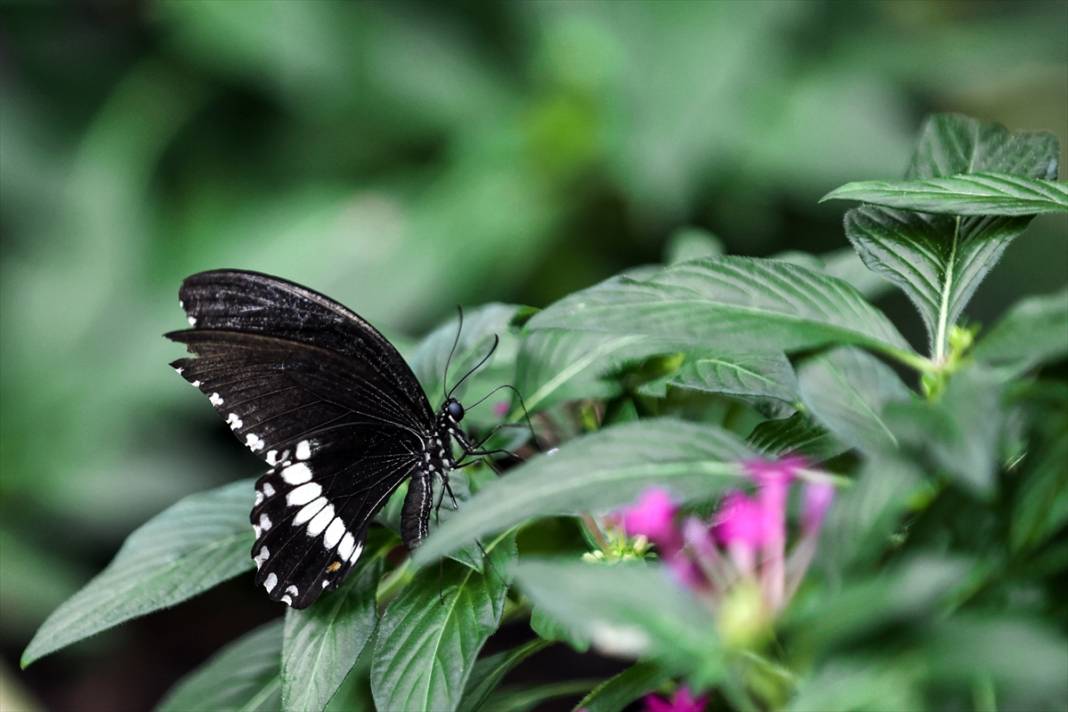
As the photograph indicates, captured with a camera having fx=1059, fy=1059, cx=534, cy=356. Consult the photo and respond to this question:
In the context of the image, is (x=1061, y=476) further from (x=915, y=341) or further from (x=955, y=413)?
(x=915, y=341)

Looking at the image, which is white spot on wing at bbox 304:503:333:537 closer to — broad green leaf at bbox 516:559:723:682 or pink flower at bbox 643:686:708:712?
pink flower at bbox 643:686:708:712

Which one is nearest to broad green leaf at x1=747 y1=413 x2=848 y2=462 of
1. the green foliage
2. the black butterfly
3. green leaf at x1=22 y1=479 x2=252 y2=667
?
the green foliage

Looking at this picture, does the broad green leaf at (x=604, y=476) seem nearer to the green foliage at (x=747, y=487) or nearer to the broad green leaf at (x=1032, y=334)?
the green foliage at (x=747, y=487)

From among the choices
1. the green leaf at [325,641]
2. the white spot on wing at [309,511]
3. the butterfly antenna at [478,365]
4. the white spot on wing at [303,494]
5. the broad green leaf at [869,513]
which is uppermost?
the butterfly antenna at [478,365]

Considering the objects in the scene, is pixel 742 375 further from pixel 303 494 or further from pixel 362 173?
pixel 362 173

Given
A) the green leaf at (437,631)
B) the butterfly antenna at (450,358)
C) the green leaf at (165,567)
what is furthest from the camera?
the butterfly antenna at (450,358)

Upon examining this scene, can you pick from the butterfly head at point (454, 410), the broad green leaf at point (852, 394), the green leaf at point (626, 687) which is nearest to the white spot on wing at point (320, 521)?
the butterfly head at point (454, 410)
